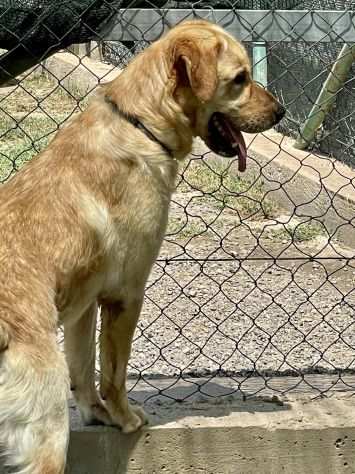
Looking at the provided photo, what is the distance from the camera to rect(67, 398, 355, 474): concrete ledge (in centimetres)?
391

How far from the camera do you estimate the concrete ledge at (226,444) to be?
3912 millimetres

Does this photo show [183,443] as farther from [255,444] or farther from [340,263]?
[340,263]

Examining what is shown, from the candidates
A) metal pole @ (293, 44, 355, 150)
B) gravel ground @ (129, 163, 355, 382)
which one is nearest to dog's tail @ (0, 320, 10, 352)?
gravel ground @ (129, 163, 355, 382)

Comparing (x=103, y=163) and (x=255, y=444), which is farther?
(x=255, y=444)

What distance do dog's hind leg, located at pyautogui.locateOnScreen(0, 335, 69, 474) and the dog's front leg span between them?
0.52 m

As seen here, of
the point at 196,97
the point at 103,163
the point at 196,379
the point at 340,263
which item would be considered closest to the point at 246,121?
the point at 196,97

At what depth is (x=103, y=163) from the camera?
142 inches

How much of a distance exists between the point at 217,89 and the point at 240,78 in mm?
137

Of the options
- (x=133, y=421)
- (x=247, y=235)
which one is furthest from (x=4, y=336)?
(x=247, y=235)

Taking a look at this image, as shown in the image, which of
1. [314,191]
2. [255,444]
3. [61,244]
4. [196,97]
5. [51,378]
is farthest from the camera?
[314,191]

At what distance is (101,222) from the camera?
11.7ft

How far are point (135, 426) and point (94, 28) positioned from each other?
160cm

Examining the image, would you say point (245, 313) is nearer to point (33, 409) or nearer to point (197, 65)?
point (197, 65)

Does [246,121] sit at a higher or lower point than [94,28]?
lower
